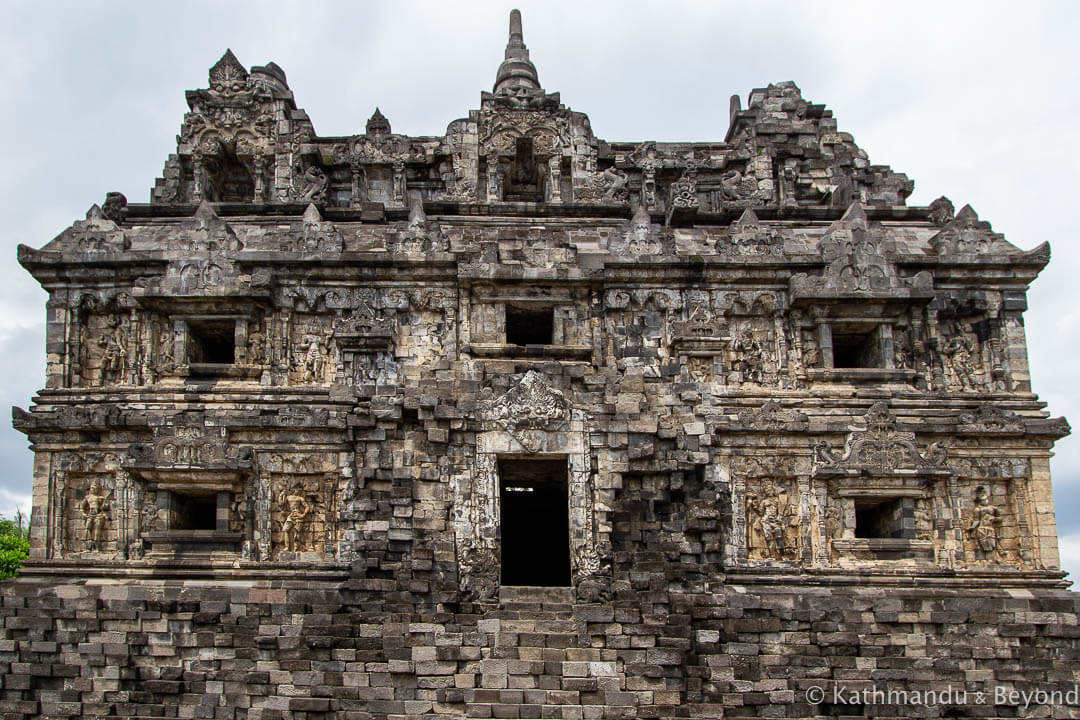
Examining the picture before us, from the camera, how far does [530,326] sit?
17.3 meters

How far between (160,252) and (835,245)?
39.9 feet

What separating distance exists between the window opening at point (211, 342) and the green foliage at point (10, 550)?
37.3 feet

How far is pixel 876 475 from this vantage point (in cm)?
1529

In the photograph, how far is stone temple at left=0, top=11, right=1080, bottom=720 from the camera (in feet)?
43.0

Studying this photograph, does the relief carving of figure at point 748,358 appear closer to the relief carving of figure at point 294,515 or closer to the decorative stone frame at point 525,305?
the decorative stone frame at point 525,305

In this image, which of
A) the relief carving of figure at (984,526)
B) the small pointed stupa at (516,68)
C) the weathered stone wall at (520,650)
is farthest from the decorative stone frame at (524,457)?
the small pointed stupa at (516,68)

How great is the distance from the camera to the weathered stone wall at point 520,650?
12484 mm

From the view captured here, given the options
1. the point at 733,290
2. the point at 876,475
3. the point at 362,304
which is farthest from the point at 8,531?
the point at 876,475

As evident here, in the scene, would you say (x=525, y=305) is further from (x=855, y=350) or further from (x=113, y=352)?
(x=113, y=352)

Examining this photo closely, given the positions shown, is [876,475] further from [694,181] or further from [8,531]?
[8,531]

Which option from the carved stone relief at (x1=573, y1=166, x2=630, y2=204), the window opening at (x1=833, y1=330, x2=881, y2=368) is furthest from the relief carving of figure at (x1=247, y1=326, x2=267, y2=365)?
the window opening at (x1=833, y1=330, x2=881, y2=368)

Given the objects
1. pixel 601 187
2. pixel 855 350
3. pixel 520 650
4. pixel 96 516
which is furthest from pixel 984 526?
pixel 96 516

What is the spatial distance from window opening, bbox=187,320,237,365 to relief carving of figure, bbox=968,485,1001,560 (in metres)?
13.0

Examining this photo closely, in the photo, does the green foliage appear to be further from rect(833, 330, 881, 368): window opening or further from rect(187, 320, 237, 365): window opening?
rect(833, 330, 881, 368): window opening
